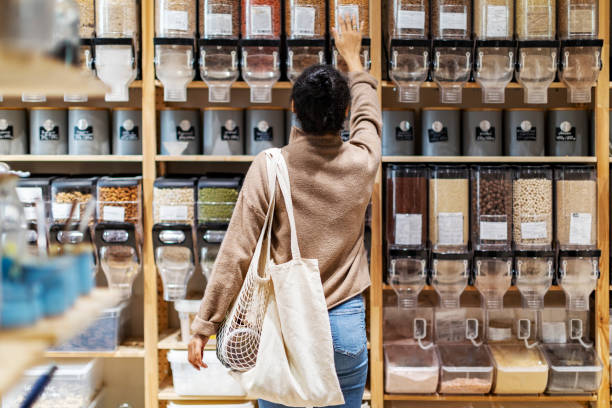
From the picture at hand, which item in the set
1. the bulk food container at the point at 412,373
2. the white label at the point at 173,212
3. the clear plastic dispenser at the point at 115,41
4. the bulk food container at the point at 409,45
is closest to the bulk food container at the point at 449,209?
the bulk food container at the point at 409,45

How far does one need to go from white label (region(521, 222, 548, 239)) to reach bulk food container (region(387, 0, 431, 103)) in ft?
1.99

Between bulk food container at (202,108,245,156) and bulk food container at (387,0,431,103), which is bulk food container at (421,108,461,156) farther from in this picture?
bulk food container at (202,108,245,156)

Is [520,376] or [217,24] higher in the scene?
[217,24]

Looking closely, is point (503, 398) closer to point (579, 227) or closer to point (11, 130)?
point (579, 227)

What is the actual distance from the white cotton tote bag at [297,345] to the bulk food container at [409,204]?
74cm

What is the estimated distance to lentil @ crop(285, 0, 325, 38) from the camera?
224 cm

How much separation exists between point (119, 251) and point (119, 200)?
0.61 ft

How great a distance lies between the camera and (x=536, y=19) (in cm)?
227

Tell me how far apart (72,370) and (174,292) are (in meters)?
0.54

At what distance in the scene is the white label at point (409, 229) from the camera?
2.29 m

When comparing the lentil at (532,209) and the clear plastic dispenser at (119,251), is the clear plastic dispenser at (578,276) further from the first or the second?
the clear plastic dispenser at (119,251)

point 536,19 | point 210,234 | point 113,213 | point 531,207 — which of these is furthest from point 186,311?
point 536,19

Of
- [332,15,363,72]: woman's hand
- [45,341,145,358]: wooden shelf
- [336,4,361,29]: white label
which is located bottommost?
[45,341,145,358]: wooden shelf

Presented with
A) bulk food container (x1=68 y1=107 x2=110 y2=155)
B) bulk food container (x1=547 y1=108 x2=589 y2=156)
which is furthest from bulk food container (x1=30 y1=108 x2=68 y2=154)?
bulk food container (x1=547 y1=108 x2=589 y2=156)
